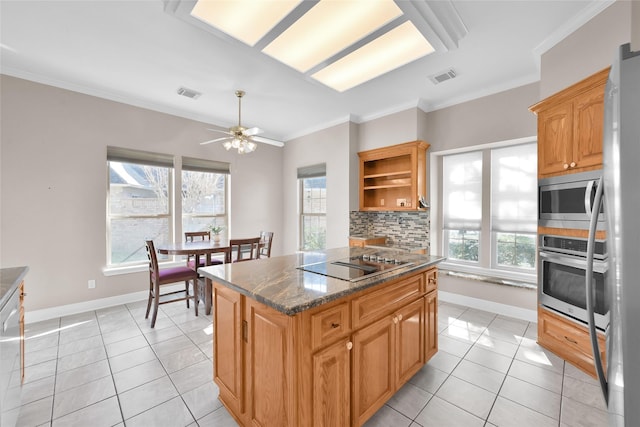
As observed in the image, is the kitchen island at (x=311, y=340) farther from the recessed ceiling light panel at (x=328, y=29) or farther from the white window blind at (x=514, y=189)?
the white window blind at (x=514, y=189)

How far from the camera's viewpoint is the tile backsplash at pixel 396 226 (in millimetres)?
4195

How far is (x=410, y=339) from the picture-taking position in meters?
2.04

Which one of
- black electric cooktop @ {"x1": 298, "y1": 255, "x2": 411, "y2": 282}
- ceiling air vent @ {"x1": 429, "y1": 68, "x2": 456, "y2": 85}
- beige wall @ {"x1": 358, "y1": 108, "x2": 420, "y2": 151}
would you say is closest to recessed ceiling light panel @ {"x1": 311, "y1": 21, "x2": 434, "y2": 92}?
ceiling air vent @ {"x1": 429, "y1": 68, "x2": 456, "y2": 85}

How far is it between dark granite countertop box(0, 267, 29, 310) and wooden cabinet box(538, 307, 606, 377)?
3.82 m

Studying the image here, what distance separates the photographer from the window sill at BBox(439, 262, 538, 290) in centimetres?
339

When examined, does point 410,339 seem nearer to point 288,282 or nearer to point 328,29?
point 288,282

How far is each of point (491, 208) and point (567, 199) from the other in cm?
134

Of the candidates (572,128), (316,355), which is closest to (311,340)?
(316,355)

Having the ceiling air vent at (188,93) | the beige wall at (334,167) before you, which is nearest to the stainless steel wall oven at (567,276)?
the beige wall at (334,167)

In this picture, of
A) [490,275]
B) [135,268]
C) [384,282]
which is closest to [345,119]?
[490,275]

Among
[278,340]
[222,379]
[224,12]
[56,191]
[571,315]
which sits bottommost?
[222,379]

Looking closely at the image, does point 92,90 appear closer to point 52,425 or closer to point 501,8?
point 52,425

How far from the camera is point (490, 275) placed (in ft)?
12.1

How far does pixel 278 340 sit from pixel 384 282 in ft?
2.43
